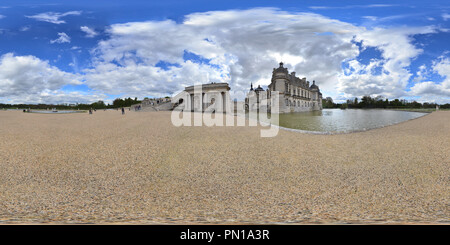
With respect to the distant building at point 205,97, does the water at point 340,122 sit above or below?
below

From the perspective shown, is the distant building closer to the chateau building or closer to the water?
the chateau building

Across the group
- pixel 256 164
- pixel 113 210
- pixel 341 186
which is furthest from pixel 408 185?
pixel 113 210

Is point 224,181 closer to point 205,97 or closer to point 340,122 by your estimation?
point 340,122

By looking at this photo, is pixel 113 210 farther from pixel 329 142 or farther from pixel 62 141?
pixel 329 142

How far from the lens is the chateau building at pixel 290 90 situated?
5544 cm

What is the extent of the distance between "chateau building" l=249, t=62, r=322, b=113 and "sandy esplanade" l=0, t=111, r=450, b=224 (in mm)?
45893

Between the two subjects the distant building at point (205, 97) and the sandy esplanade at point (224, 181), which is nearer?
the sandy esplanade at point (224, 181)

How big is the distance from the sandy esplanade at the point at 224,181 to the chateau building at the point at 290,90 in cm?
4589

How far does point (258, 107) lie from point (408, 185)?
50.4m

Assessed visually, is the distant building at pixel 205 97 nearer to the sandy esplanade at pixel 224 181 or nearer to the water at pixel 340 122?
the water at pixel 340 122

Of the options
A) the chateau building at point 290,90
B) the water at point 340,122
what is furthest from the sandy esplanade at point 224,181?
the chateau building at point 290,90

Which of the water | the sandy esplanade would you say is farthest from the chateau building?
the sandy esplanade

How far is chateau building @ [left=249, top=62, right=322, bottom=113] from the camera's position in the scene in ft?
182

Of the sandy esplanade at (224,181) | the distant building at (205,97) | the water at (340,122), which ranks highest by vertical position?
the distant building at (205,97)
